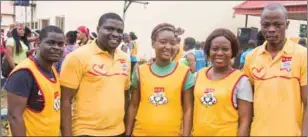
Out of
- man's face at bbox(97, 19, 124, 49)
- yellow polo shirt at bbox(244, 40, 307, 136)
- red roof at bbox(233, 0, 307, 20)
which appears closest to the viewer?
yellow polo shirt at bbox(244, 40, 307, 136)

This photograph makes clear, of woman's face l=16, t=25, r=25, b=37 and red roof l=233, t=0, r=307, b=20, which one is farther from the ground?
red roof l=233, t=0, r=307, b=20

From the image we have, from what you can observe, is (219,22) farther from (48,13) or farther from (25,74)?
(25,74)

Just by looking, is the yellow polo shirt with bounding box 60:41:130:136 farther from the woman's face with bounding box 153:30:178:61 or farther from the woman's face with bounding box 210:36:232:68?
the woman's face with bounding box 210:36:232:68

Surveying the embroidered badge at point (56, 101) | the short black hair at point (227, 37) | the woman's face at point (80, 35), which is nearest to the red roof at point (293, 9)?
the woman's face at point (80, 35)

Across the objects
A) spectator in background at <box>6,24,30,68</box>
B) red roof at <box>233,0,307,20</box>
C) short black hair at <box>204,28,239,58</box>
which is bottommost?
spectator in background at <box>6,24,30,68</box>

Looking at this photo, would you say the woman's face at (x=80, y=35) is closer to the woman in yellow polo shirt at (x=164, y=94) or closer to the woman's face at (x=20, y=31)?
the woman's face at (x=20, y=31)

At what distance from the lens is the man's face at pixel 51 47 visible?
3348 millimetres

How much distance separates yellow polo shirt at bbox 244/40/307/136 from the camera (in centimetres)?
313

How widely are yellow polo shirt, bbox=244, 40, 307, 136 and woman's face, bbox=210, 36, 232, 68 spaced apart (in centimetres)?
27

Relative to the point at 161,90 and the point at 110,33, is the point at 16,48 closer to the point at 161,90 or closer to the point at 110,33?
the point at 110,33

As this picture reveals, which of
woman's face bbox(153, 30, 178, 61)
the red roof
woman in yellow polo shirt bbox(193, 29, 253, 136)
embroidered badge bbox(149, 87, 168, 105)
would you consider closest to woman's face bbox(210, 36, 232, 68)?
woman in yellow polo shirt bbox(193, 29, 253, 136)

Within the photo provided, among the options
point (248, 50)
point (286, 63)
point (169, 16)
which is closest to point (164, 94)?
point (286, 63)

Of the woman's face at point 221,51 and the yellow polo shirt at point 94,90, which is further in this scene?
the yellow polo shirt at point 94,90

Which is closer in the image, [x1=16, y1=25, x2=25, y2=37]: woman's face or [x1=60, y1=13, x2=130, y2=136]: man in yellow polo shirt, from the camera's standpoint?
[x1=60, y1=13, x2=130, y2=136]: man in yellow polo shirt
